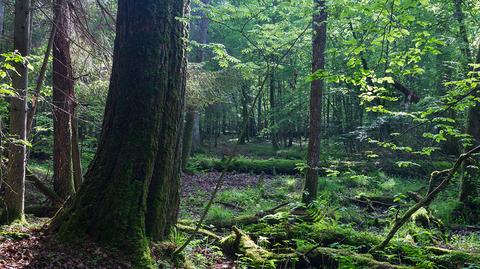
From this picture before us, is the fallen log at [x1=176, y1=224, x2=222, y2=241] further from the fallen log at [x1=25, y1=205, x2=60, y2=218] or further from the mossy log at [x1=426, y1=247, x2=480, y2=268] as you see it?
the mossy log at [x1=426, y1=247, x2=480, y2=268]

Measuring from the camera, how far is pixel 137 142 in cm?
A: 429

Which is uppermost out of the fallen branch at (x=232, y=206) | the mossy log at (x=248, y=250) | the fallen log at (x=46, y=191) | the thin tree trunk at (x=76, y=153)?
the thin tree trunk at (x=76, y=153)

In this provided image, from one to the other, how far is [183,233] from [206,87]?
8.63 meters

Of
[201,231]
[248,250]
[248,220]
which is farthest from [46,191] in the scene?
[248,250]

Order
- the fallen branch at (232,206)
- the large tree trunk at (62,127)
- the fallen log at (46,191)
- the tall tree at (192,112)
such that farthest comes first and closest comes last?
the tall tree at (192,112) < the fallen branch at (232,206) < the large tree trunk at (62,127) < the fallen log at (46,191)

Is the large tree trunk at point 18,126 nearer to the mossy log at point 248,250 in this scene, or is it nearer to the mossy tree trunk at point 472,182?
the mossy log at point 248,250

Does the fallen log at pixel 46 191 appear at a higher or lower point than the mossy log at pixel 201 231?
higher

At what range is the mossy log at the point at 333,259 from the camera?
16.8 ft

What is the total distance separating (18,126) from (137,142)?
84.1 inches

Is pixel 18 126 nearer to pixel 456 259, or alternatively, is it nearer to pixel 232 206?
pixel 456 259

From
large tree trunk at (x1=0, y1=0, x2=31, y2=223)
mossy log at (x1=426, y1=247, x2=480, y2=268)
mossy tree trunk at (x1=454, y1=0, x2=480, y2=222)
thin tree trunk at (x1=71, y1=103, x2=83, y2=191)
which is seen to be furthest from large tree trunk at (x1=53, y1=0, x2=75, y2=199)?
mossy tree trunk at (x1=454, y1=0, x2=480, y2=222)

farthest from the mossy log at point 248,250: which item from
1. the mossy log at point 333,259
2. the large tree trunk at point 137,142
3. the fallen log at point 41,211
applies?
the fallen log at point 41,211

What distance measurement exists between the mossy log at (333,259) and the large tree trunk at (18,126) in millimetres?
3903

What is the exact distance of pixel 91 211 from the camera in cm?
414
